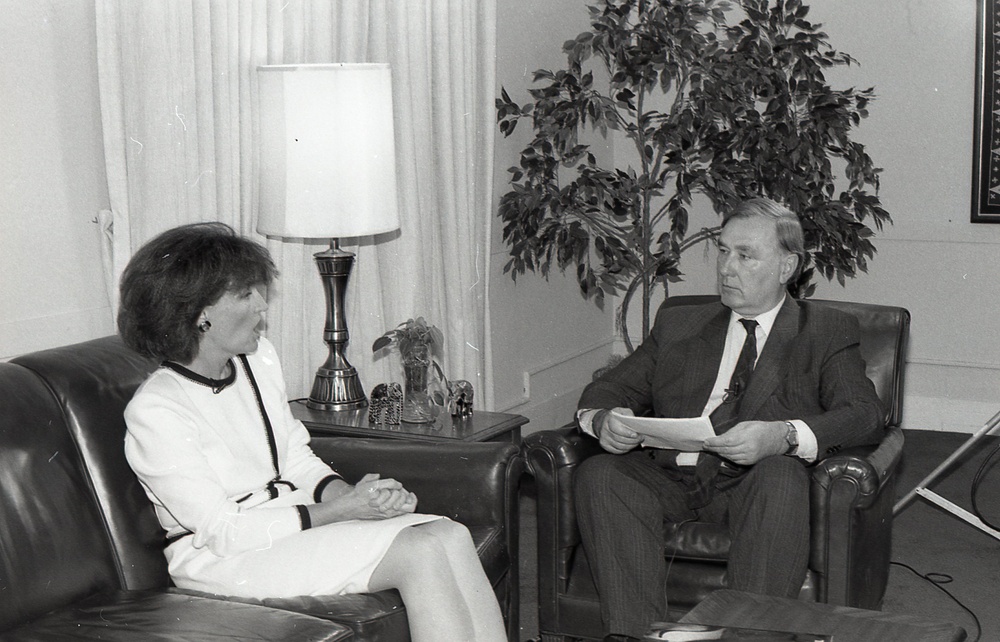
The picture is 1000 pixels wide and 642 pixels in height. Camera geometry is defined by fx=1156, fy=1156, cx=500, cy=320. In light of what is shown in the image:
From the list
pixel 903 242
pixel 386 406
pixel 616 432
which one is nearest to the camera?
pixel 616 432

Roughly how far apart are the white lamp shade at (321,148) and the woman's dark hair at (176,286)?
0.57 m

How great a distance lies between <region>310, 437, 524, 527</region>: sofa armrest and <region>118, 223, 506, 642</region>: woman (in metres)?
0.22

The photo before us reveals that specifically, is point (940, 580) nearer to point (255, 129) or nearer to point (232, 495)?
point (232, 495)

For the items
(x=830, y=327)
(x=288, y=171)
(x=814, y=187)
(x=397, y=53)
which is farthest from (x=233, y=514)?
(x=814, y=187)

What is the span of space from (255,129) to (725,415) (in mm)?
1497

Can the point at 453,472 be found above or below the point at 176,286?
below

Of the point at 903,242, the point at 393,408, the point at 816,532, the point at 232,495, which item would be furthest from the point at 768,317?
the point at 903,242

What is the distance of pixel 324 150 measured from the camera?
294cm

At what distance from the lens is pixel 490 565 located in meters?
2.56

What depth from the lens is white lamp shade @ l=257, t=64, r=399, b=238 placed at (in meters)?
2.93

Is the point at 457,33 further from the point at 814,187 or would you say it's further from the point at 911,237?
the point at 911,237

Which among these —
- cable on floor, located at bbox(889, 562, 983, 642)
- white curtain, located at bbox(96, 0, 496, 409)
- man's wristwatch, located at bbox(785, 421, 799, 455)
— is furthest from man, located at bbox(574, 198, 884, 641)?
white curtain, located at bbox(96, 0, 496, 409)

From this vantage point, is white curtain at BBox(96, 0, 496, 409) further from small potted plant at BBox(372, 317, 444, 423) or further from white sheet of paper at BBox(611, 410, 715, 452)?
white sheet of paper at BBox(611, 410, 715, 452)

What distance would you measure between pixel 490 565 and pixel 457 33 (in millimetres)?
2124
